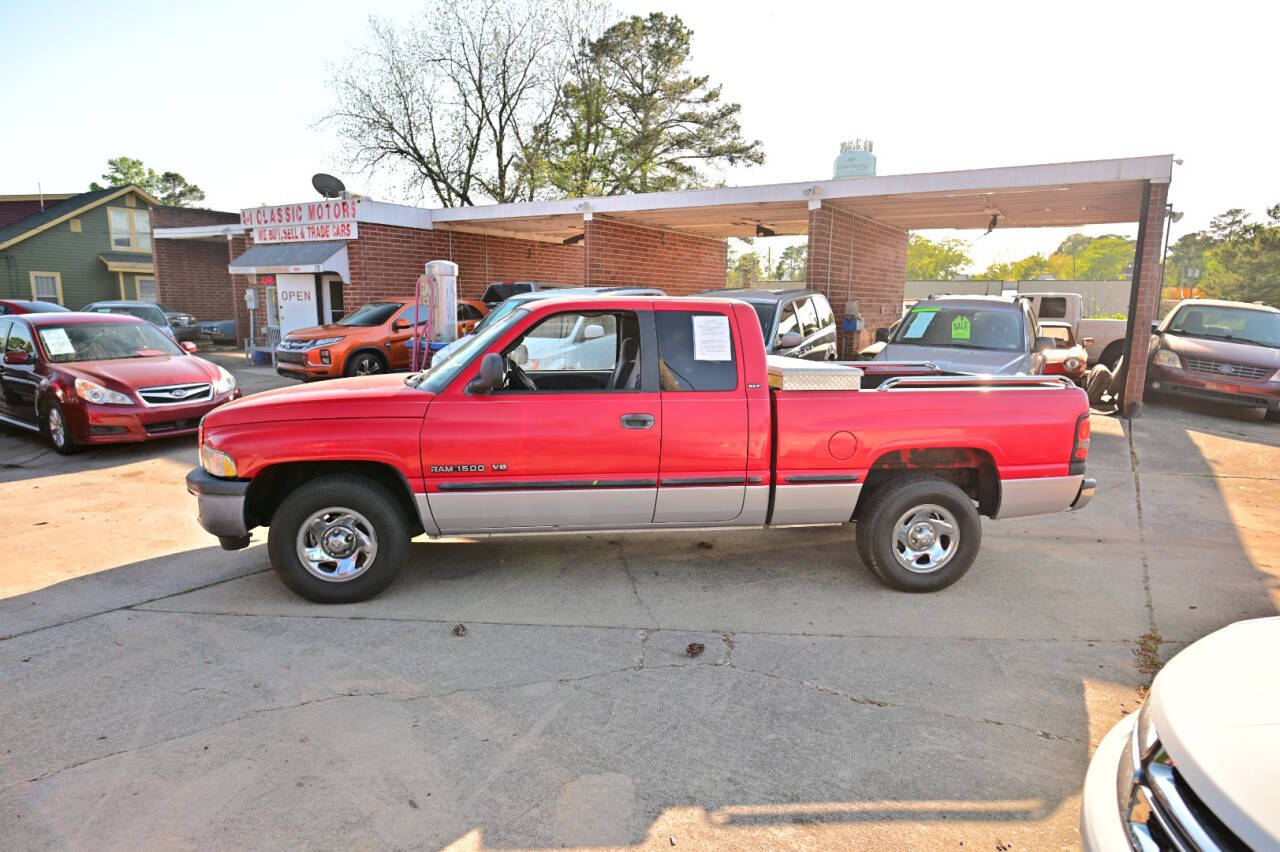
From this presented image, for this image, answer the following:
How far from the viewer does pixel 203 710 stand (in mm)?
3482

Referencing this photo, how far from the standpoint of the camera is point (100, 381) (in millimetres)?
8695

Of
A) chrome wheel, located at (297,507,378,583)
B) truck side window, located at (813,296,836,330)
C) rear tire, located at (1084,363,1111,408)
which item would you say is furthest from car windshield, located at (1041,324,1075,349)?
chrome wheel, located at (297,507,378,583)

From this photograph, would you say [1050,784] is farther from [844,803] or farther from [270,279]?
[270,279]

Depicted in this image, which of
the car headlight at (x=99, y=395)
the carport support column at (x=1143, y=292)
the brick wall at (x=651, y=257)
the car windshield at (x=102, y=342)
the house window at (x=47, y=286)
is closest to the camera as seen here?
Result: the car headlight at (x=99, y=395)

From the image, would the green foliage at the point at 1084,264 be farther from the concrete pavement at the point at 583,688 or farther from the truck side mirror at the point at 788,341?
the concrete pavement at the point at 583,688

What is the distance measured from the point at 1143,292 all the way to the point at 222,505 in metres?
11.9

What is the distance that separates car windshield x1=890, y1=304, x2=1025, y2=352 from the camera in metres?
9.79

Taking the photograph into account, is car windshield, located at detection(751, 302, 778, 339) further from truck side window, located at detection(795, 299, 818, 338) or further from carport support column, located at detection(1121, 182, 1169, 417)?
carport support column, located at detection(1121, 182, 1169, 417)

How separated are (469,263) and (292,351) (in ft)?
22.0

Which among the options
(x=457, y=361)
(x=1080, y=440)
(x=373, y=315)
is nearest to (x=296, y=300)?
(x=373, y=315)

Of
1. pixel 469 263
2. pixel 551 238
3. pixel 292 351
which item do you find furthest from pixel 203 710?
pixel 551 238

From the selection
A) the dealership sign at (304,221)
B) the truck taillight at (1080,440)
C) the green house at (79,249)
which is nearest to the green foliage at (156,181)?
the green house at (79,249)

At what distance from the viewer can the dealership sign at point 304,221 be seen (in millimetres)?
Answer: 16906

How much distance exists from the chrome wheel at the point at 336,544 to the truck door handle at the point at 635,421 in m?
1.64
